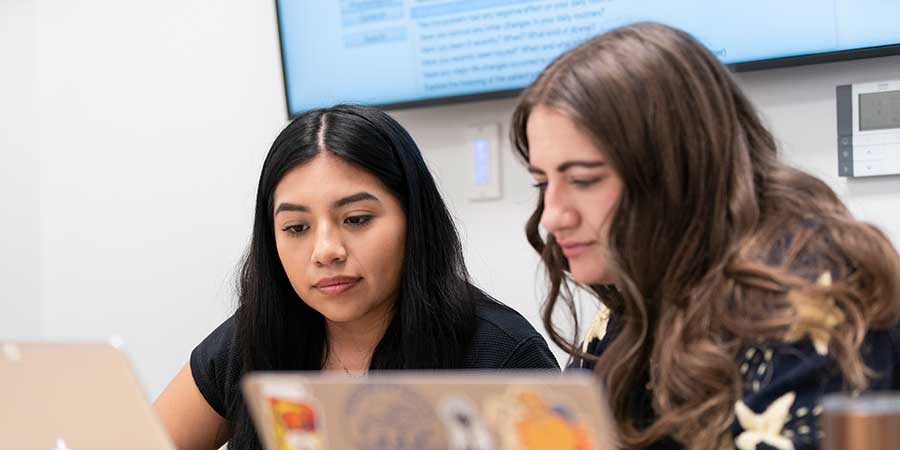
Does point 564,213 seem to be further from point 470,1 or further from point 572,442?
point 470,1

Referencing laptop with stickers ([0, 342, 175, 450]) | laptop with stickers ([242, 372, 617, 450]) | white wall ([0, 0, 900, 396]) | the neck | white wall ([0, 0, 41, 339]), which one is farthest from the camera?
white wall ([0, 0, 41, 339])

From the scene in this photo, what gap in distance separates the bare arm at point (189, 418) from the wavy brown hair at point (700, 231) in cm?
85

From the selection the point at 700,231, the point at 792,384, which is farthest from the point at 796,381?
the point at 700,231

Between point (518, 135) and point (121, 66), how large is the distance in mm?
1714

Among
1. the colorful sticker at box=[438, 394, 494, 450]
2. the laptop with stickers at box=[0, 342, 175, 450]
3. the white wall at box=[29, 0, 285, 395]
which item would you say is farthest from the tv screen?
the colorful sticker at box=[438, 394, 494, 450]

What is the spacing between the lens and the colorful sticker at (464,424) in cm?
69

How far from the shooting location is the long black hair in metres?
1.62

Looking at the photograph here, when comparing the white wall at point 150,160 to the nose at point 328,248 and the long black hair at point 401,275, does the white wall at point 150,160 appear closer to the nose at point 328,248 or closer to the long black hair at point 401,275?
the long black hair at point 401,275

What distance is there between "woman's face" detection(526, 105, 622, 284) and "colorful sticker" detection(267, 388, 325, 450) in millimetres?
465

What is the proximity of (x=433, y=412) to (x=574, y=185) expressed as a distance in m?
0.49

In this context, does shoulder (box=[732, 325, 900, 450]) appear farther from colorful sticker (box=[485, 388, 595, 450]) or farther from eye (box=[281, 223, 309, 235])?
eye (box=[281, 223, 309, 235])

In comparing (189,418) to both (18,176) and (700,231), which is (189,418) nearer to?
(700,231)

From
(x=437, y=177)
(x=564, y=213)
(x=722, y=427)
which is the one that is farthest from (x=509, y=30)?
(x=722, y=427)

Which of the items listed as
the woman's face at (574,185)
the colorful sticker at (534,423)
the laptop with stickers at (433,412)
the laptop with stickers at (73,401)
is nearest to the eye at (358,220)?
the woman's face at (574,185)
